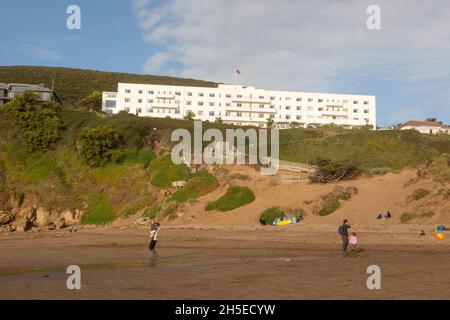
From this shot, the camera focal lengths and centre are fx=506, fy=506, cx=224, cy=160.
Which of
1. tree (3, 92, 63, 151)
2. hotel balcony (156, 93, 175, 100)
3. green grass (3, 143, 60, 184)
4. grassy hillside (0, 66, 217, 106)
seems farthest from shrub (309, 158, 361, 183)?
grassy hillside (0, 66, 217, 106)

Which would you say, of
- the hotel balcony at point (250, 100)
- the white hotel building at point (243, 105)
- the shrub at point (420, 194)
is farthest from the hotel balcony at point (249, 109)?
the shrub at point (420, 194)

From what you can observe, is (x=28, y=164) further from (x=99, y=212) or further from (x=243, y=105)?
(x=243, y=105)

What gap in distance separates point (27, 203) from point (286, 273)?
3954 centimetres

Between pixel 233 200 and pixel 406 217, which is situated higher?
pixel 233 200

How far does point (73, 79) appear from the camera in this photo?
470 feet

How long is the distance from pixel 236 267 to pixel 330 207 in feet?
67.3

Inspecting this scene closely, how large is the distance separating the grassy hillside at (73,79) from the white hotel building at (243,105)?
26794mm

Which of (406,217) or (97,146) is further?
(97,146)

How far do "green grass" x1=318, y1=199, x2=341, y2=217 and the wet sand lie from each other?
4.23 m

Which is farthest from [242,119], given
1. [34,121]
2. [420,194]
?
[420,194]

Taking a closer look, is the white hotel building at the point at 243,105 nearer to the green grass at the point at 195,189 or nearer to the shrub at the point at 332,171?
the shrub at the point at 332,171

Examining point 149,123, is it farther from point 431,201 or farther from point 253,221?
point 431,201

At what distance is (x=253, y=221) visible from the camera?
37.3 metres
